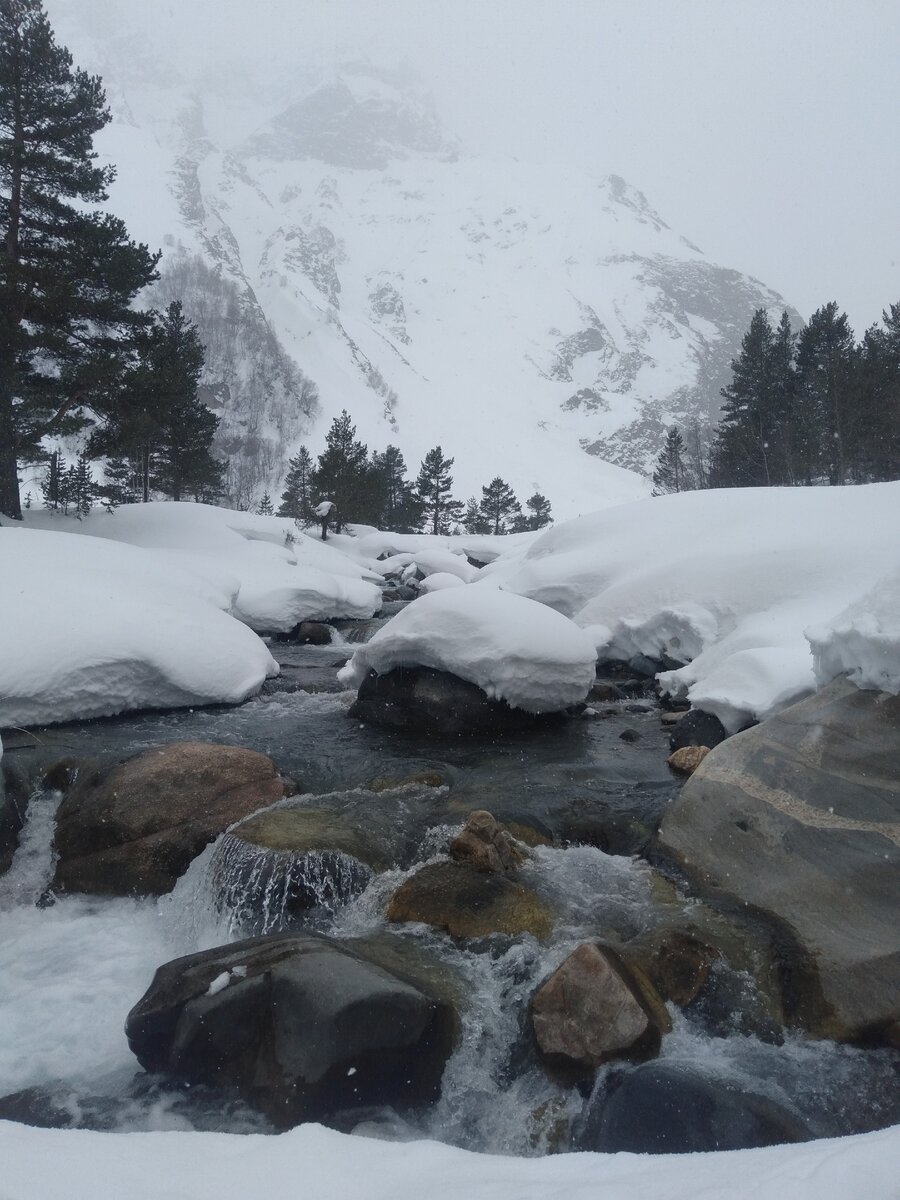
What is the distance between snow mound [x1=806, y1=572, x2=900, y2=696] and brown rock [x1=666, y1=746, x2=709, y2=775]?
192cm

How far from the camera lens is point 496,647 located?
7.56 meters

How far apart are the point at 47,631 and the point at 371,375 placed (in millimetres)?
111544

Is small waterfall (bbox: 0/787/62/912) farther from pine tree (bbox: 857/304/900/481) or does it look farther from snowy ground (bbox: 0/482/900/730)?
pine tree (bbox: 857/304/900/481)

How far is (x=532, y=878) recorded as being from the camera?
4469mm

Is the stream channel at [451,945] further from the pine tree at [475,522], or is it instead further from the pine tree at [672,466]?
the pine tree at [475,522]

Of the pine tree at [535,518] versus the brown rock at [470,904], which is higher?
the pine tree at [535,518]

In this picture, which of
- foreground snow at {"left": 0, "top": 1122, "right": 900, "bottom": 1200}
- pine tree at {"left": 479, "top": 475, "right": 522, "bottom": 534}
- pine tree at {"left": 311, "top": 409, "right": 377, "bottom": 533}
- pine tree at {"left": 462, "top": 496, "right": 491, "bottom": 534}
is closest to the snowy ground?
foreground snow at {"left": 0, "top": 1122, "right": 900, "bottom": 1200}

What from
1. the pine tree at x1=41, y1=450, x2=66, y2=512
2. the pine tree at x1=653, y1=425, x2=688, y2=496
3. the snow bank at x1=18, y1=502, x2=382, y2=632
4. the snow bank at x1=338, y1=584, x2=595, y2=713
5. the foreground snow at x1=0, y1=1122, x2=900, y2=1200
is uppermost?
the pine tree at x1=653, y1=425, x2=688, y2=496

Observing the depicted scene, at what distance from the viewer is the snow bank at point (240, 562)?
14.2 meters

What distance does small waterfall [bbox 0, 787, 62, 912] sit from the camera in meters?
4.62

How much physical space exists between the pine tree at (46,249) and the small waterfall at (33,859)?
1065 centimetres

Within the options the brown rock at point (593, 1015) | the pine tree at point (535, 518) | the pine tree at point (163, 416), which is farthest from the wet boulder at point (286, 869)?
the pine tree at point (535, 518)

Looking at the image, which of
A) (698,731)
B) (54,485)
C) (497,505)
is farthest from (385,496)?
(698,731)

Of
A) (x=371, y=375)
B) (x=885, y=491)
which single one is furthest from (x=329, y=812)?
(x=371, y=375)
